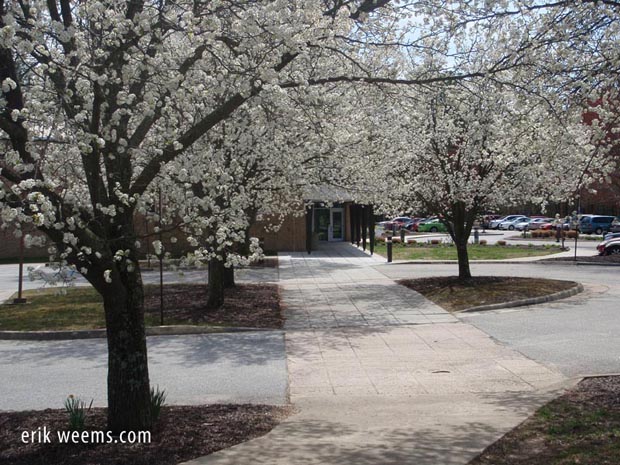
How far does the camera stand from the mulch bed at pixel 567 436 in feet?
16.3

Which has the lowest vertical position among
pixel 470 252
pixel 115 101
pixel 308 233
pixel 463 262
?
pixel 470 252

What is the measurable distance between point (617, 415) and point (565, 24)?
4076 millimetres

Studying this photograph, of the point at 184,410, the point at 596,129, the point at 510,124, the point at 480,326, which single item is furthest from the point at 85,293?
the point at 596,129

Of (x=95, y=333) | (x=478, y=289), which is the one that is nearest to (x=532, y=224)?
(x=478, y=289)

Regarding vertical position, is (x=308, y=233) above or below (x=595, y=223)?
below

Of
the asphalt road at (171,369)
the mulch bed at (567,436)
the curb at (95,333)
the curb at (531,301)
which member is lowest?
the asphalt road at (171,369)

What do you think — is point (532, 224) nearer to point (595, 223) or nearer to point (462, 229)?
point (595, 223)

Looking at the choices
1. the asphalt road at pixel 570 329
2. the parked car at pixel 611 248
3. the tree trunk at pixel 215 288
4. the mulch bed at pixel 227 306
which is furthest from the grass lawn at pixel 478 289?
the parked car at pixel 611 248

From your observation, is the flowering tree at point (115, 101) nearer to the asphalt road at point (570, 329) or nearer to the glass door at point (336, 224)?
the asphalt road at point (570, 329)

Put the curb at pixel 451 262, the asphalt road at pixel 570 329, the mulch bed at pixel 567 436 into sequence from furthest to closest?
the curb at pixel 451 262 < the asphalt road at pixel 570 329 < the mulch bed at pixel 567 436

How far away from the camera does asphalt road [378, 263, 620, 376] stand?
940cm

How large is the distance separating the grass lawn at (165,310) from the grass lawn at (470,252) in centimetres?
1479

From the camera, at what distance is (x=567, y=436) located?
18.0 ft

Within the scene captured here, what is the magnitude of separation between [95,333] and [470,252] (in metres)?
25.2
